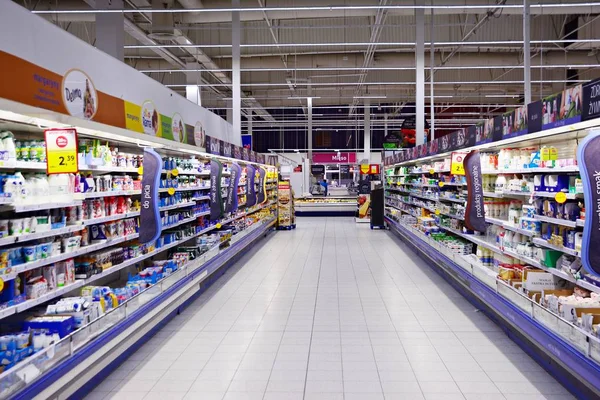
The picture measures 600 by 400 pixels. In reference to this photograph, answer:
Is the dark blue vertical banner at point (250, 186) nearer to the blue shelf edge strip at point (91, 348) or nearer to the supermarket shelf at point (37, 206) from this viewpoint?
the blue shelf edge strip at point (91, 348)

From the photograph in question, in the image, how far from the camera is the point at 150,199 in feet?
15.7

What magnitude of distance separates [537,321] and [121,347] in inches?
143

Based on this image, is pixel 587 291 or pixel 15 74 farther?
pixel 587 291

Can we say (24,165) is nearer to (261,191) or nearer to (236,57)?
(261,191)

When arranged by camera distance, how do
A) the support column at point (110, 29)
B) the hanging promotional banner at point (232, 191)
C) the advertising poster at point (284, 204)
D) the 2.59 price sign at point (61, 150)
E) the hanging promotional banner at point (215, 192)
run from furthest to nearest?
the advertising poster at point (284, 204) < the support column at point (110, 29) < the hanging promotional banner at point (232, 191) < the hanging promotional banner at point (215, 192) < the 2.59 price sign at point (61, 150)

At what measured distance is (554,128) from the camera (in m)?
4.34

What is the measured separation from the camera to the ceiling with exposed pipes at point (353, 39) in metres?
11.5

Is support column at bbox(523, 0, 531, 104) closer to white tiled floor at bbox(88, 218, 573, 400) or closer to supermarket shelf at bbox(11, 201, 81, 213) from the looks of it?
white tiled floor at bbox(88, 218, 573, 400)

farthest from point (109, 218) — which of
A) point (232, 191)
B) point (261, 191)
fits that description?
point (261, 191)

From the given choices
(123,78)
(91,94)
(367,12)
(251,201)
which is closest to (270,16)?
(367,12)

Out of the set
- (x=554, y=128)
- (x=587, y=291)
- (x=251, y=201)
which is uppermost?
(x=554, y=128)

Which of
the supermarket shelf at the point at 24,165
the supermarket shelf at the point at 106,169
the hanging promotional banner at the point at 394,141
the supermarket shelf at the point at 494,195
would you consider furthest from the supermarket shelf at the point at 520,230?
the hanging promotional banner at the point at 394,141

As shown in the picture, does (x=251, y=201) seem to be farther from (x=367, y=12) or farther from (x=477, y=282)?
(x=367, y=12)

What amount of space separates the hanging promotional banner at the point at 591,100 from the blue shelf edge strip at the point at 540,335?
175 cm
